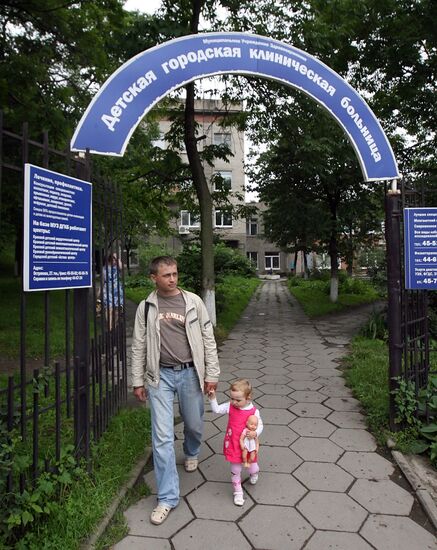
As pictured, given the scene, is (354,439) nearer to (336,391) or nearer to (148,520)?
(336,391)

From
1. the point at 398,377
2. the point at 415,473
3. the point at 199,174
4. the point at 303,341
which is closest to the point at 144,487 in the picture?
the point at 415,473

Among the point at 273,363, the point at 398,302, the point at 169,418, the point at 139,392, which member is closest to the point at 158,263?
the point at 139,392

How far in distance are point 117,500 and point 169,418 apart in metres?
0.68

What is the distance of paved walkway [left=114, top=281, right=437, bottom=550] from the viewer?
8.50 feet

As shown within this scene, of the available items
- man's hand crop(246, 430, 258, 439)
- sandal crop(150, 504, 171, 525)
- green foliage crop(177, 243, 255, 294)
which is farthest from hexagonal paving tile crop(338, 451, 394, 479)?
green foliage crop(177, 243, 255, 294)

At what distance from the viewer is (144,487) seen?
3.19 meters

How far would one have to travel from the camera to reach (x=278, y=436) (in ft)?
13.4

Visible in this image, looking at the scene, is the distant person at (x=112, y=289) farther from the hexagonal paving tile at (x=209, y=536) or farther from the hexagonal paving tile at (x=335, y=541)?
the hexagonal paving tile at (x=335, y=541)

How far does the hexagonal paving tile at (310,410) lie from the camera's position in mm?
4629

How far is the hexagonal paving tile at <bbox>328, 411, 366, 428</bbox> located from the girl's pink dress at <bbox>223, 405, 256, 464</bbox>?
1.72 meters

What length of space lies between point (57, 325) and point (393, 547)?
8771 mm

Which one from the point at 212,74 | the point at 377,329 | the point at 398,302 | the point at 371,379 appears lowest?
the point at 371,379

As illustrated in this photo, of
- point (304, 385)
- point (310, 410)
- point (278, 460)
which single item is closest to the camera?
point (278, 460)

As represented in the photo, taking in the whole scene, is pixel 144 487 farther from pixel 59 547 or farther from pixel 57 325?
pixel 57 325
